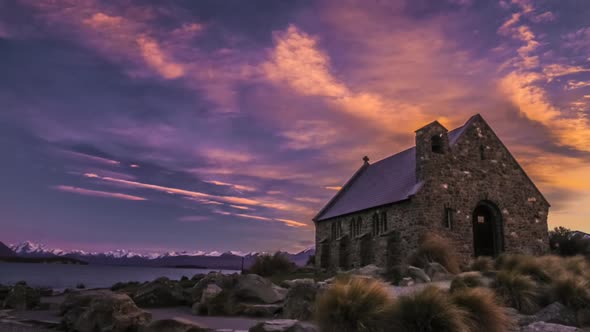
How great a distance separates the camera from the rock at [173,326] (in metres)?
10.6

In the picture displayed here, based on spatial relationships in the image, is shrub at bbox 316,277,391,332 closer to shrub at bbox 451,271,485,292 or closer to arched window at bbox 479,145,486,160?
shrub at bbox 451,271,485,292

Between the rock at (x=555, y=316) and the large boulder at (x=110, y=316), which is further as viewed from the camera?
the large boulder at (x=110, y=316)

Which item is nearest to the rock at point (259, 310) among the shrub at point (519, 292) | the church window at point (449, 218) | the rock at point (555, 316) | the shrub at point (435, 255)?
the shrub at point (519, 292)

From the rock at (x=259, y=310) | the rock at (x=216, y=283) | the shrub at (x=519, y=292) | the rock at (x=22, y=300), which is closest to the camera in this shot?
the shrub at (x=519, y=292)

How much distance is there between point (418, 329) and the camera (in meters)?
8.77

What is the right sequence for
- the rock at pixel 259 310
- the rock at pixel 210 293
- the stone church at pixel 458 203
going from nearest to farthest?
the rock at pixel 259 310, the rock at pixel 210 293, the stone church at pixel 458 203

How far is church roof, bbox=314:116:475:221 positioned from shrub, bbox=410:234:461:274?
3.65 meters

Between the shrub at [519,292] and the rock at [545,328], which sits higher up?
the shrub at [519,292]

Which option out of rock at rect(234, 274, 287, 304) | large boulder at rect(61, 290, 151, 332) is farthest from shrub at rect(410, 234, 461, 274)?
large boulder at rect(61, 290, 151, 332)

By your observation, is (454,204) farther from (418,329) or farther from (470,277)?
(418,329)

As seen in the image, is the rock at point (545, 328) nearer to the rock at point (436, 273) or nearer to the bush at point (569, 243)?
the rock at point (436, 273)

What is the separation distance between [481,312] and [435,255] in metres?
12.7

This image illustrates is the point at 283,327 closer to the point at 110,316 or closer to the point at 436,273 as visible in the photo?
the point at 110,316

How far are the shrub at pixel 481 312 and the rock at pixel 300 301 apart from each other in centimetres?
401
